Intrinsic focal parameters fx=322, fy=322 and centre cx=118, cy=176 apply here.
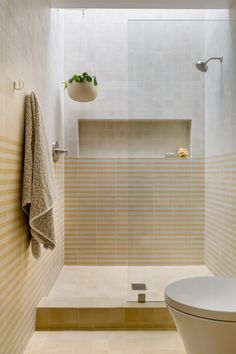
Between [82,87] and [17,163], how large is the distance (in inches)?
50.5

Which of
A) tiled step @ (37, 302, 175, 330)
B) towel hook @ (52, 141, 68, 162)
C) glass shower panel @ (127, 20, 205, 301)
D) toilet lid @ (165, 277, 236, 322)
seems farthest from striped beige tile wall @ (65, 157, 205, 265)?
toilet lid @ (165, 277, 236, 322)

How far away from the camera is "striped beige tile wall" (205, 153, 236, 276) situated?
235 centimetres

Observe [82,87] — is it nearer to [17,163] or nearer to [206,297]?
[17,163]

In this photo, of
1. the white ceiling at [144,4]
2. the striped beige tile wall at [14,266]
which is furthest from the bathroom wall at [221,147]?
the striped beige tile wall at [14,266]

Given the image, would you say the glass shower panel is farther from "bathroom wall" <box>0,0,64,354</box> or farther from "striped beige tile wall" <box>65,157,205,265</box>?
"bathroom wall" <box>0,0,64,354</box>

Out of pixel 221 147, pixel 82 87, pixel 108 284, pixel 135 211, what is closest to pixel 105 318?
pixel 108 284

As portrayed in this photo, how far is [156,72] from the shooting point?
2.59 m

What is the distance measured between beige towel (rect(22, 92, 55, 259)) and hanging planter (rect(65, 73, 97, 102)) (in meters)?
0.97

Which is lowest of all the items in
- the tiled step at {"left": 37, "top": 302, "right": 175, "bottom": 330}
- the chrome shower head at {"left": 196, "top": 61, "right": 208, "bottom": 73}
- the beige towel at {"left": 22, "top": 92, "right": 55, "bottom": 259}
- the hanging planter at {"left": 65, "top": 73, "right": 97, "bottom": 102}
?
the tiled step at {"left": 37, "top": 302, "right": 175, "bottom": 330}

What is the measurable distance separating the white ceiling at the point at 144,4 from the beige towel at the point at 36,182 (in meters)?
1.06

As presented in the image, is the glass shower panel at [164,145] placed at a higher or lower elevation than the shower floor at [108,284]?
higher

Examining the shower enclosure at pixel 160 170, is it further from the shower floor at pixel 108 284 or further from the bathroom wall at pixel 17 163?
the bathroom wall at pixel 17 163

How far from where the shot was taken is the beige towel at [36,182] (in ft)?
5.70

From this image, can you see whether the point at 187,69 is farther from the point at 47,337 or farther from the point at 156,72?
the point at 47,337
